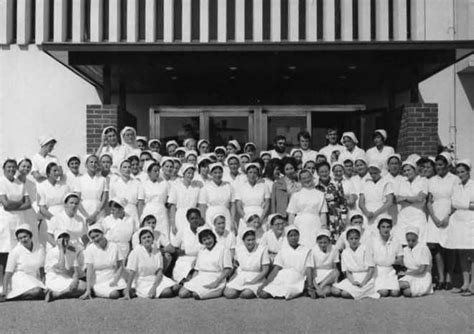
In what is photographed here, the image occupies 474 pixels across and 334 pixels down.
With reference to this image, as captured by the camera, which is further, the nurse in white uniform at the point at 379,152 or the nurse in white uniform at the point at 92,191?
the nurse in white uniform at the point at 379,152

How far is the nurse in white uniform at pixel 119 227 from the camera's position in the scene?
379 inches

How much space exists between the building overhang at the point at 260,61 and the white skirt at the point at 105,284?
406cm

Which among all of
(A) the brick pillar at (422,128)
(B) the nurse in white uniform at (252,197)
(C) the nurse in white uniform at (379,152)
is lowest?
(B) the nurse in white uniform at (252,197)

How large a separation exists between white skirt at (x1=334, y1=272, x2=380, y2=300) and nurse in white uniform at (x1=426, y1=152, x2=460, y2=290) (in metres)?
1.09

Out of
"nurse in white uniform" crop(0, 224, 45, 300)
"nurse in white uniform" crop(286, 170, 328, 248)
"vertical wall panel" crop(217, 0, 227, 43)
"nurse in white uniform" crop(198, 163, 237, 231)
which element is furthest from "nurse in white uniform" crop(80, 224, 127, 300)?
"vertical wall panel" crop(217, 0, 227, 43)

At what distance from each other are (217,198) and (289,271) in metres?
1.57

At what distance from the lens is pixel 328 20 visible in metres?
15.6

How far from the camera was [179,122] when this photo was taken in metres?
14.4

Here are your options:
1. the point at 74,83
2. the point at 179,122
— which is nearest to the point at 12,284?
the point at 179,122

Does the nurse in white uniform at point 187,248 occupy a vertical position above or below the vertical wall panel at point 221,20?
below

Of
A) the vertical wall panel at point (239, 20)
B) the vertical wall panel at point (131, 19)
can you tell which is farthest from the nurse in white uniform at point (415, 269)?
the vertical wall panel at point (131, 19)

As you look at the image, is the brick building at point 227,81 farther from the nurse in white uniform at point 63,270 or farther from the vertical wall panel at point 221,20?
the nurse in white uniform at point 63,270

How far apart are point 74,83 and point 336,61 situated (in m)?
5.85

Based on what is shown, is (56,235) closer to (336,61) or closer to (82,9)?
(336,61)
